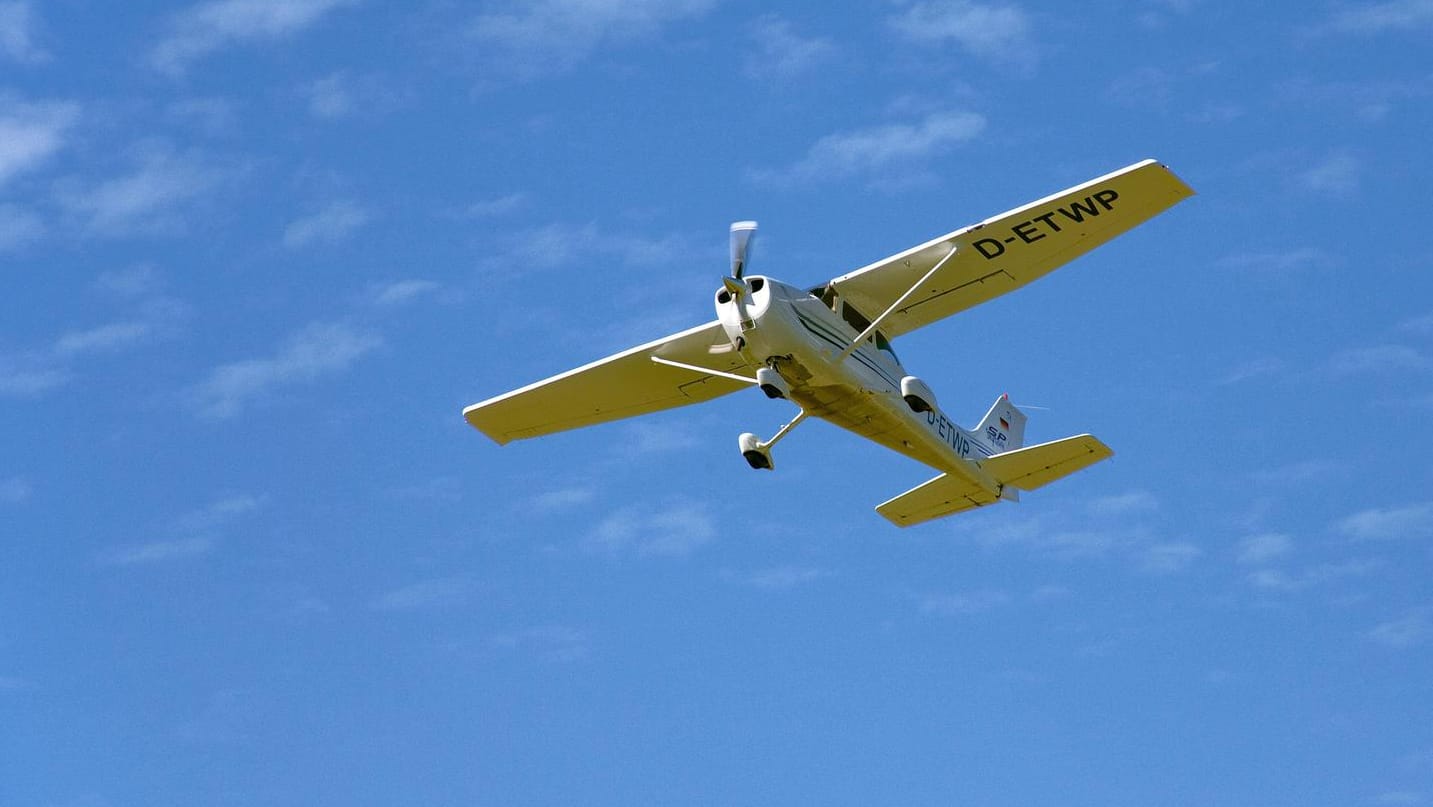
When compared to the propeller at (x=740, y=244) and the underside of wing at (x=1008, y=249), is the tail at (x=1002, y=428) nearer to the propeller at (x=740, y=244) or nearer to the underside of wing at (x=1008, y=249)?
the underside of wing at (x=1008, y=249)

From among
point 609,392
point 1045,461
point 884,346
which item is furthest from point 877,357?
point 609,392

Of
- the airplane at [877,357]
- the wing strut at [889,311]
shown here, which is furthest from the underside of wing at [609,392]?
the wing strut at [889,311]

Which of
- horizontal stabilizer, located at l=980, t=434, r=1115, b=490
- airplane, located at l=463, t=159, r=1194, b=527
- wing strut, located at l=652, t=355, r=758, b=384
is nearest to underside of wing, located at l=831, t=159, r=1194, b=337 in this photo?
airplane, located at l=463, t=159, r=1194, b=527

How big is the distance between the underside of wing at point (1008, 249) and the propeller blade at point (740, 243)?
5.27ft

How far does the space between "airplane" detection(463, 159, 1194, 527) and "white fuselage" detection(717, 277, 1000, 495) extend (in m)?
0.02

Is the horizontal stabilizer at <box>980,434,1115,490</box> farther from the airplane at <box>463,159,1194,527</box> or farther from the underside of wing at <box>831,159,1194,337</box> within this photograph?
the underside of wing at <box>831,159,1194,337</box>

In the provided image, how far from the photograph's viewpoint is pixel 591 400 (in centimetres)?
2983

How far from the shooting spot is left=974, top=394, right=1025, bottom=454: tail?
30.5 m

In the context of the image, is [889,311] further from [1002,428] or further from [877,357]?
[1002,428]

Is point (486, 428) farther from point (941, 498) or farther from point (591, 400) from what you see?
point (941, 498)

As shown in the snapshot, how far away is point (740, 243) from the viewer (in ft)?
86.1

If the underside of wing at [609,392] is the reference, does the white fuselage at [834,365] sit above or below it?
below

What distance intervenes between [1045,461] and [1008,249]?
2.95 meters

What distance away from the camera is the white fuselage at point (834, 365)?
1026 inches
